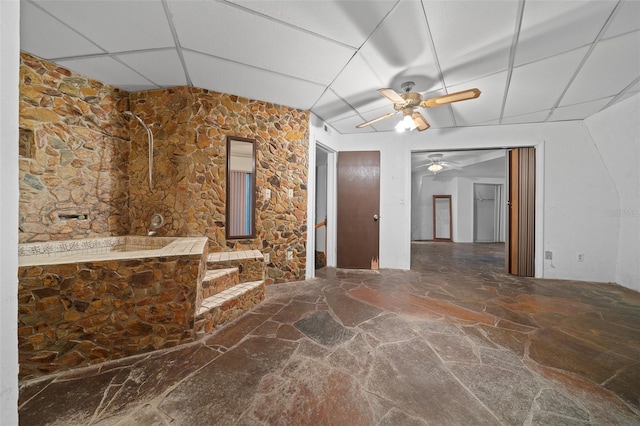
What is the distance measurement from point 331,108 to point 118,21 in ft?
7.70

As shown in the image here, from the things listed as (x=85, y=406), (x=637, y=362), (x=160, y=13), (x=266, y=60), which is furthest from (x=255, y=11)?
(x=637, y=362)

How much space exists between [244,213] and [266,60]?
1.84 m

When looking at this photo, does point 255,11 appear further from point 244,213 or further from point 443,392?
point 443,392

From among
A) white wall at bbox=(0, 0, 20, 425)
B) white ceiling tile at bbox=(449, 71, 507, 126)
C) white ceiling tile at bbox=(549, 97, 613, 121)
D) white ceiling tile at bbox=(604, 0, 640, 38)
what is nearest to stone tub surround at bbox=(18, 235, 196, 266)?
white wall at bbox=(0, 0, 20, 425)

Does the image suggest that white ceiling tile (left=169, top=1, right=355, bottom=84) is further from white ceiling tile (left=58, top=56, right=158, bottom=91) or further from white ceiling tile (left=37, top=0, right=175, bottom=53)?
white ceiling tile (left=58, top=56, right=158, bottom=91)

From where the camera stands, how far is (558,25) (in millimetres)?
1740

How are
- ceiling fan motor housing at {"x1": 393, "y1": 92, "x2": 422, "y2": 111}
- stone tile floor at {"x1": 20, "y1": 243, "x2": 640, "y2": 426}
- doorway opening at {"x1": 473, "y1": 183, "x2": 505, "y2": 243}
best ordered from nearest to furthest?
stone tile floor at {"x1": 20, "y1": 243, "x2": 640, "y2": 426}
ceiling fan motor housing at {"x1": 393, "y1": 92, "x2": 422, "y2": 111}
doorway opening at {"x1": 473, "y1": 183, "x2": 505, "y2": 243}

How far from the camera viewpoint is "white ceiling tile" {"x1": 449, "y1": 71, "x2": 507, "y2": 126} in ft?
8.27

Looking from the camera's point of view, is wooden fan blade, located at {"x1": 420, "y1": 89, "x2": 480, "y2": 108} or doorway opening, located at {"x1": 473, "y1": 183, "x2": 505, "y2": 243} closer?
wooden fan blade, located at {"x1": 420, "y1": 89, "x2": 480, "y2": 108}

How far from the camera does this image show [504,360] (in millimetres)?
1562

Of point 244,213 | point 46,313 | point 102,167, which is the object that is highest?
point 102,167

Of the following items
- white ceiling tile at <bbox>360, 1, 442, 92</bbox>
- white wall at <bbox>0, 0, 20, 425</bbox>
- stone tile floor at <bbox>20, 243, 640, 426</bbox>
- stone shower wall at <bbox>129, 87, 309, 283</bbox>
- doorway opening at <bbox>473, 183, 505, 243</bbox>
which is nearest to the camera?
white wall at <bbox>0, 0, 20, 425</bbox>

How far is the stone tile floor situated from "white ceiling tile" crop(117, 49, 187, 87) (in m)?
2.73

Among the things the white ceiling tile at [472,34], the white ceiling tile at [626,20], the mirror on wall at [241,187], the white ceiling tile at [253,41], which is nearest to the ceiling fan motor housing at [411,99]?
the white ceiling tile at [472,34]
